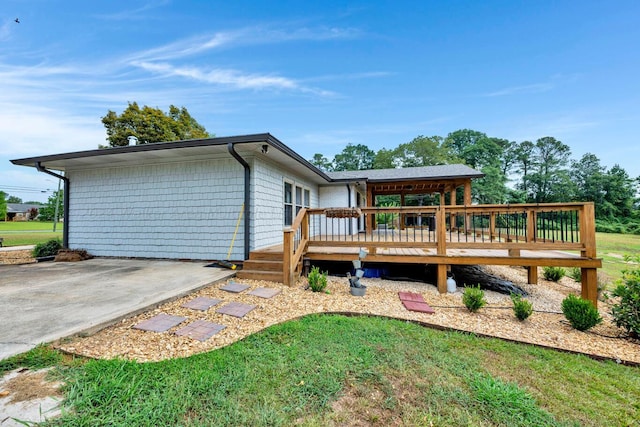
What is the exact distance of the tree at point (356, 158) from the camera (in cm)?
4050

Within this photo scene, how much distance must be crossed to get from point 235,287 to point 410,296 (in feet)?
10.3

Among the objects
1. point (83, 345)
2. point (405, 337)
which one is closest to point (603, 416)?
point (405, 337)

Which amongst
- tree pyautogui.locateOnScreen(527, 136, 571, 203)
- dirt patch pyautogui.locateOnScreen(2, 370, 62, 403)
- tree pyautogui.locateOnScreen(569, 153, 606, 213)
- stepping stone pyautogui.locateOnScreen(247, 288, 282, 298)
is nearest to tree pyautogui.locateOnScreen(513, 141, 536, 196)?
tree pyautogui.locateOnScreen(527, 136, 571, 203)

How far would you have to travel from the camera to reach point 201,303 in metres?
3.65

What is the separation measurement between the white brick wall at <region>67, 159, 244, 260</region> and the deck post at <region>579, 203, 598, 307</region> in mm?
6760

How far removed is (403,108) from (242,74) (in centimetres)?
1168

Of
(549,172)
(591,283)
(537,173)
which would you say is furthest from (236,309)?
(549,172)

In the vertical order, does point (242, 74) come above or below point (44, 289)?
above

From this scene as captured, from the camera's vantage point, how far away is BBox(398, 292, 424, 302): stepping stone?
447cm

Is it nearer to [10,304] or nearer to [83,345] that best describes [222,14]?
[10,304]

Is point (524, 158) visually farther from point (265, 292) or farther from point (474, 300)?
point (265, 292)

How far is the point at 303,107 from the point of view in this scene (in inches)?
650

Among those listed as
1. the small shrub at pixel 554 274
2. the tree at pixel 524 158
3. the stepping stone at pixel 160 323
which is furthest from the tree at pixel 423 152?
the stepping stone at pixel 160 323

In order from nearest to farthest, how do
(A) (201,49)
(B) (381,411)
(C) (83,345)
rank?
1. (B) (381,411)
2. (C) (83,345)
3. (A) (201,49)
